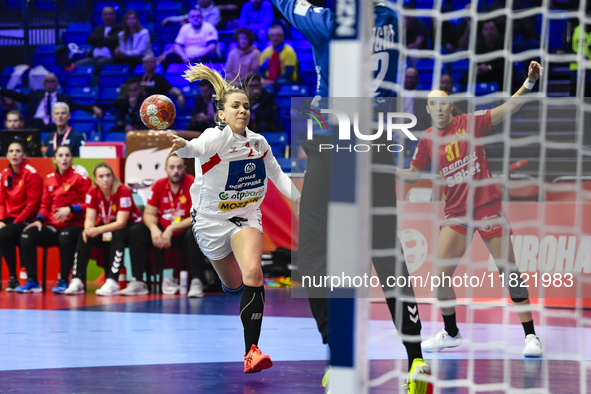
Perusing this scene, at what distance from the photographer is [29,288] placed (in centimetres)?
759

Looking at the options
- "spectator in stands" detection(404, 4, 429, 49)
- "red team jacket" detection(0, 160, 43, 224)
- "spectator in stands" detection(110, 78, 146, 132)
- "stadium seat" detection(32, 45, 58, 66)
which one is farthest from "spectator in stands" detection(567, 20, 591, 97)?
"stadium seat" detection(32, 45, 58, 66)

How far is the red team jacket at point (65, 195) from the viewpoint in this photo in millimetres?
7785

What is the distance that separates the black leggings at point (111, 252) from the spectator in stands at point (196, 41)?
4.62 m

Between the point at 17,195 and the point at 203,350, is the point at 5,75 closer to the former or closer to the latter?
the point at 17,195

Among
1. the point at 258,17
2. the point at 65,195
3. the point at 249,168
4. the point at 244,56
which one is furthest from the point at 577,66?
the point at 65,195

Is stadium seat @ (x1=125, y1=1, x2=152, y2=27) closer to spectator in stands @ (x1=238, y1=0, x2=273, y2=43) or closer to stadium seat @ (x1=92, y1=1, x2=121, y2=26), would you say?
stadium seat @ (x1=92, y1=1, x2=121, y2=26)

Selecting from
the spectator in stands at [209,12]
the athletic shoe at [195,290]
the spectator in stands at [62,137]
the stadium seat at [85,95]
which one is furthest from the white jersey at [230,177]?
Answer: the spectator in stands at [209,12]

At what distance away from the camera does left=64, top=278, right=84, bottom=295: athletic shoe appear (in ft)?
24.1

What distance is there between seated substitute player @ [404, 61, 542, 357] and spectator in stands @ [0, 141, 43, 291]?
5.13m

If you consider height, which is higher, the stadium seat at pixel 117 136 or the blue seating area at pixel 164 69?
the blue seating area at pixel 164 69

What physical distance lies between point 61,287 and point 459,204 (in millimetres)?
4798

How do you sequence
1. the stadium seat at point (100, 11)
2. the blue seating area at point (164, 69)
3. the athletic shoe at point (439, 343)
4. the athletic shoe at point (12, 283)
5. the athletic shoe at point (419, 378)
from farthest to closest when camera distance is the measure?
1. the stadium seat at point (100, 11)
2. the blue seating area at point (164, 69)
3. the athletic shoe at point (12, 283)
4. the athletic shoe at point (439, 343)
5. the athletic shoe at point (419, 378)

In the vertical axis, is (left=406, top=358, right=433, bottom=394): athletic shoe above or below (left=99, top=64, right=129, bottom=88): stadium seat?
below

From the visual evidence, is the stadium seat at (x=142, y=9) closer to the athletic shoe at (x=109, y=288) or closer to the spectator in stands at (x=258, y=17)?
the spectator in stands at (x=258, y=17)
